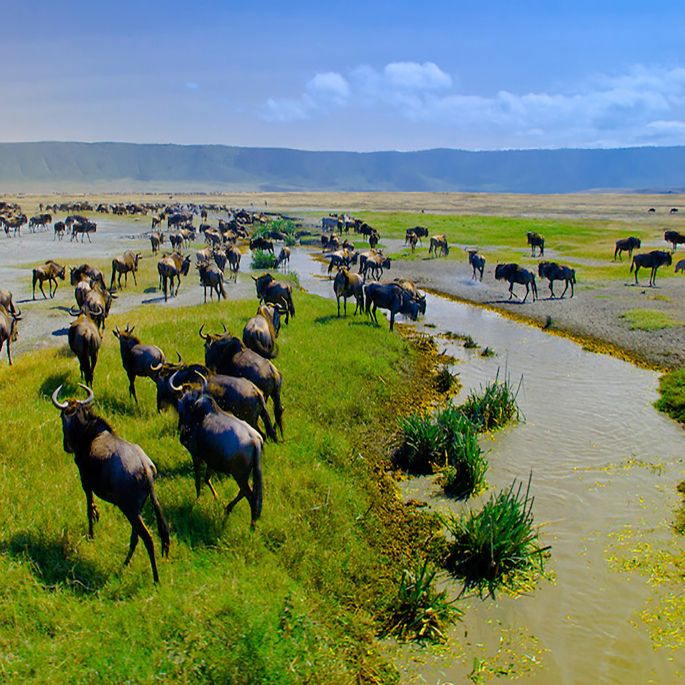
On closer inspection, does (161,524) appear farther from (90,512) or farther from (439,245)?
(439,245)

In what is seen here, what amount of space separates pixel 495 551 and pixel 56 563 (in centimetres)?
500

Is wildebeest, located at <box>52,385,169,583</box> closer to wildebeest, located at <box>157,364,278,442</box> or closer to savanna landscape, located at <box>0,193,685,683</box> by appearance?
savanna landscape, located at <box>0,193,685,683</box>

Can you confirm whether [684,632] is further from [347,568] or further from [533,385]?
[533,385]

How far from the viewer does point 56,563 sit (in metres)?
Result: 5.20

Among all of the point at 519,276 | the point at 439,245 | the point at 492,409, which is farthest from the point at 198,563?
the point at 439,245

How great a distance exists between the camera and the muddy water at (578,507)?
17.1ft

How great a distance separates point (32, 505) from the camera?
5996 mm

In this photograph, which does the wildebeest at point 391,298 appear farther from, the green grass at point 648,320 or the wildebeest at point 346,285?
the green grass at point 648,320

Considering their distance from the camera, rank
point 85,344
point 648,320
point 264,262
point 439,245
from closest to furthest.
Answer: point 85,344 < point 648,320 < point 264,262 < point 439,245

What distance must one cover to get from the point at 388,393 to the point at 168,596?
25.2ft

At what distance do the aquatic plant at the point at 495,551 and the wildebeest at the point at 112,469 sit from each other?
365 centimetres

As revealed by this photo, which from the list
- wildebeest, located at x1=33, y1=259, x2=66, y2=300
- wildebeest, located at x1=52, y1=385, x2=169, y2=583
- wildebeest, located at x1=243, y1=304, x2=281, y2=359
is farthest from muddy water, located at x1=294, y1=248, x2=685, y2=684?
wildebeest, located at x1=33, y1=259, x2=66, y2=300

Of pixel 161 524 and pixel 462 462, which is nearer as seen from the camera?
pixel 161 524

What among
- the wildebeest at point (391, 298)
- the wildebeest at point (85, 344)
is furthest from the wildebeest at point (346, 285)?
the wildebeest at point (85, 344)
